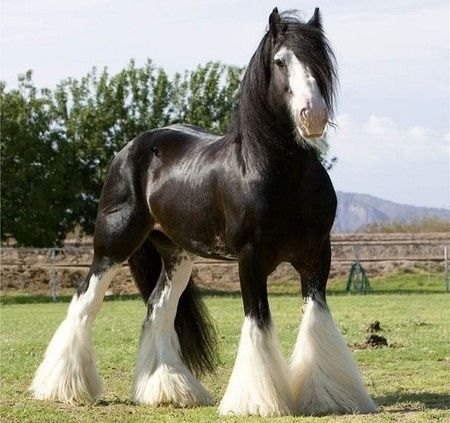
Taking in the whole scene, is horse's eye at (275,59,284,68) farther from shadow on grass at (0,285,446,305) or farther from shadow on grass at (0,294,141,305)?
shadow on grass at (0,294,141,305)

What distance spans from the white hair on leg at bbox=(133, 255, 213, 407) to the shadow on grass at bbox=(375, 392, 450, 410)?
149cm

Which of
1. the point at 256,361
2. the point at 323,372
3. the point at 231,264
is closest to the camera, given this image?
the point at 256,361


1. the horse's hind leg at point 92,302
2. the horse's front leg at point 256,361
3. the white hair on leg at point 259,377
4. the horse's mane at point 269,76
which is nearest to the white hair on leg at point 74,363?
the horse's hind leg at point 92,302

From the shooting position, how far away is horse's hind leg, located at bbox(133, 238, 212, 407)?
8422 millimetres

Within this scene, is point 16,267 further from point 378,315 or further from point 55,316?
point 378,315

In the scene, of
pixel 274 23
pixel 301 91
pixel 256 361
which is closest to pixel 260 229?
pixel 256 361

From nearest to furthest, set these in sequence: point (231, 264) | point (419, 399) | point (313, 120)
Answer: point (313, 120), point (419, 399), point (231, 264)

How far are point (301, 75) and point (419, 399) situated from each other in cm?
300

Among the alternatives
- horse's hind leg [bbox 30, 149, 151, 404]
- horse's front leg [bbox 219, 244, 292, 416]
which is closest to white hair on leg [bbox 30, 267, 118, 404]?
horse's hind leg [bbox 30, 149, 151, 404]

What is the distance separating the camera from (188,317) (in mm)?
9070

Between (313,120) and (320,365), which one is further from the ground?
(313,120)

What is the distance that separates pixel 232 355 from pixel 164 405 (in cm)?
336

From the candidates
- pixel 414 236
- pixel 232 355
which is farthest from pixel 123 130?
pixel 232 355

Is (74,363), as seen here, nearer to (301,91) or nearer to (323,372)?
(323,372)
